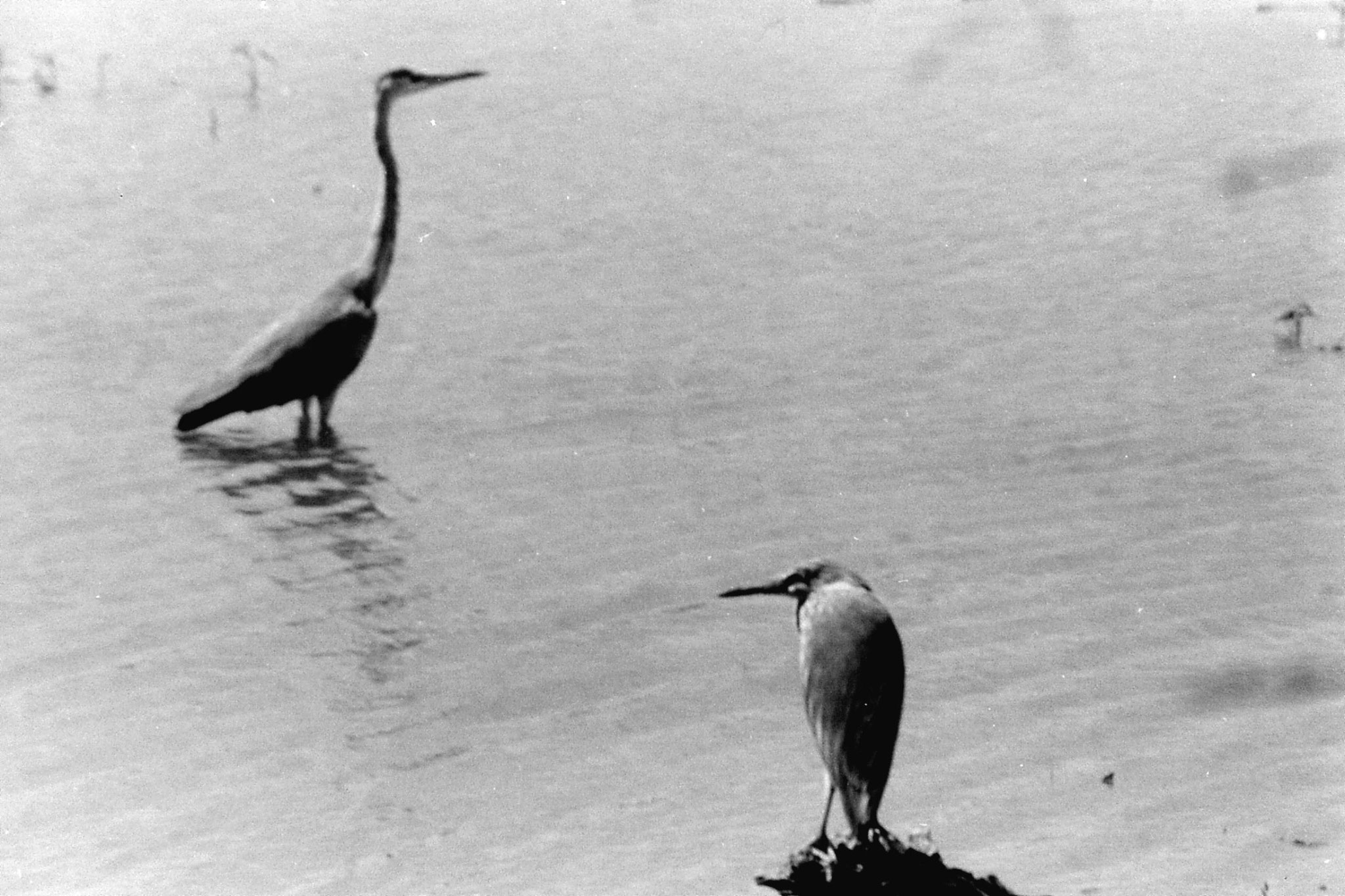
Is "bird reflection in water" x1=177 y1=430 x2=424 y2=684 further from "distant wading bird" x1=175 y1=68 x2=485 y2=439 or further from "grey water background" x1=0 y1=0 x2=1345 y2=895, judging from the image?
"distant wading bird" x1=175 y1=68 x2=485 y2=439

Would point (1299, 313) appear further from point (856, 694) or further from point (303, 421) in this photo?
point (856, 694)

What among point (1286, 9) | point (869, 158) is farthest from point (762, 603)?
point (1286, 9)

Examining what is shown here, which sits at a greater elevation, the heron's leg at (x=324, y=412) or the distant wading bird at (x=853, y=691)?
the distant wading bird at (x=853, y=691)

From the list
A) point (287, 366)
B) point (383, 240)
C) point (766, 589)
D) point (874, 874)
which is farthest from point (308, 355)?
point (874, 874)

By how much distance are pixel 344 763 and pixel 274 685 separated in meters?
0.59

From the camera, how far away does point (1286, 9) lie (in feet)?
43.2

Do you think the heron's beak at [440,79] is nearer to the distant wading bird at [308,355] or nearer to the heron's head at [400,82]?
the heron's head at [400,82]

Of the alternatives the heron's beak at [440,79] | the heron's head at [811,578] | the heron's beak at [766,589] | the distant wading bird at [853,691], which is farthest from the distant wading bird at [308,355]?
the distant wading bird at [853,691]

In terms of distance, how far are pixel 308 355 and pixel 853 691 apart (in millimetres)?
4426

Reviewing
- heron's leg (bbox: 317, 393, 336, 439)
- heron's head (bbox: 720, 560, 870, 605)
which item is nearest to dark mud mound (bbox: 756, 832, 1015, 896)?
heron's head (bbox: 720, 560, 870, 605)

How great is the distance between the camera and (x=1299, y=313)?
8.41m

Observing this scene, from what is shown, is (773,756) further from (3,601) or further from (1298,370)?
(1298,370)

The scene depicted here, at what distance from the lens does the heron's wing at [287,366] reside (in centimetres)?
824

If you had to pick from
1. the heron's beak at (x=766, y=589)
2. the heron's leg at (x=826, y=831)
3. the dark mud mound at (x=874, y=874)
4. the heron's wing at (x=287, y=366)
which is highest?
the heron's beak at (x=766, y=589)
